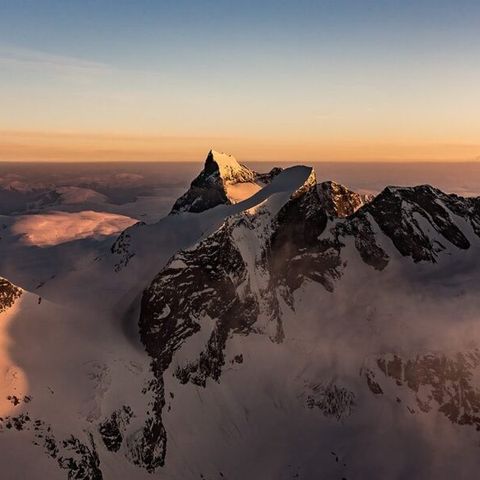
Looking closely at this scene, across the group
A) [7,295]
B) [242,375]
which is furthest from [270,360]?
[7,295]

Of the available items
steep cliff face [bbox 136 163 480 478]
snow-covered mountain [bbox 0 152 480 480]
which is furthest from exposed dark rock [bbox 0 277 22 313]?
steep cliff face [bbox 136 163 480 478]

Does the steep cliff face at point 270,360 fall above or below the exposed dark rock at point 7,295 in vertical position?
below

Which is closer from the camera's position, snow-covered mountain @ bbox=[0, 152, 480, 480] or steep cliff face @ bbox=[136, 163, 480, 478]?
snow-covered mountain @ bbox=[0, 152, 480, 480]

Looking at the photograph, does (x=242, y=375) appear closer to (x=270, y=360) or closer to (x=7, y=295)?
(x=270, y=360)

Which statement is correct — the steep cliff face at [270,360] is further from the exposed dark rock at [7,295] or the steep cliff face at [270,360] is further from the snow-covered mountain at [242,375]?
the exposed dark rock at [7,295]

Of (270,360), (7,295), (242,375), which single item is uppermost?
(7,295)

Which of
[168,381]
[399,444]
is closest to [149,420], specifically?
[168,381]

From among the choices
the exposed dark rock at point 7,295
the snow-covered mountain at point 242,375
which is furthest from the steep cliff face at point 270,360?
the exposed dark rock at point 7,295

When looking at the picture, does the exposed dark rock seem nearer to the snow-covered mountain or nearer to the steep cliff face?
the snow-covered mountain

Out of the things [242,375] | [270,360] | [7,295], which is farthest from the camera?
[270,360]

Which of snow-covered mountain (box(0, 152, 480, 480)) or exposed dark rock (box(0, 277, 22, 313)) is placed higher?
exposed dark rock (box(0, 277, 22, 313))

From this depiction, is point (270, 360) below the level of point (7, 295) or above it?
below
